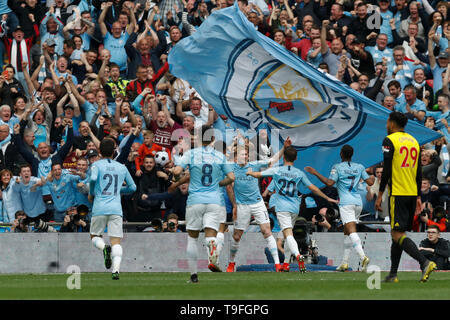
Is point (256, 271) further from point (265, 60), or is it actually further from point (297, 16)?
point (297, 16)

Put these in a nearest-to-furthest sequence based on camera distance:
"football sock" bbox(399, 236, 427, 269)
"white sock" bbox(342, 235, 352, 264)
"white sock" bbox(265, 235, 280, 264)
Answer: "football sock" bbox(399, 236, 427, 269), "white sock" bbox(265, 235, 280, 264), "white sock" bbox(342, 235, 352, 264)

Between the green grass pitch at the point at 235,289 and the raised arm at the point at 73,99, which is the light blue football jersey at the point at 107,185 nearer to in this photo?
the green grass pitch at the point at 235,289

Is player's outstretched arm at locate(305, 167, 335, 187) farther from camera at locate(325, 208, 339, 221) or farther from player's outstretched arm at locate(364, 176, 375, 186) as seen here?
camera at locate(325, 208, 339, 221)

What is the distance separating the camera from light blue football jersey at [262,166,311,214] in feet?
61.4

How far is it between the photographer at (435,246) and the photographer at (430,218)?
2.14 ft

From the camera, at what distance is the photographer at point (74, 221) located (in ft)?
68.7

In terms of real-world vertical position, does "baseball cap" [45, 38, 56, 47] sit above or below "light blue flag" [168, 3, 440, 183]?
above

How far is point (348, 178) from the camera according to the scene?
18.8 m

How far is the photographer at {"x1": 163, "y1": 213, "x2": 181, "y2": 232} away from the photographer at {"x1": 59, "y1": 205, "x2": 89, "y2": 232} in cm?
164

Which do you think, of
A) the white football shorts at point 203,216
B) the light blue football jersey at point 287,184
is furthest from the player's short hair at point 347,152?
the white football shorts at point 203,216

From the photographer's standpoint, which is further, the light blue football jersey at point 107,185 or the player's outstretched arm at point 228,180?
the light blue football jersey at point 107,185

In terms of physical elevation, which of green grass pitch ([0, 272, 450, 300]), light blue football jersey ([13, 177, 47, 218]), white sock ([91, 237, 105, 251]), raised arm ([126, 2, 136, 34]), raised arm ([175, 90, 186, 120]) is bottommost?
green grass pitch ([0, 272, 450, 300])

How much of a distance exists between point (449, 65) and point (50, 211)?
10344 millimetres

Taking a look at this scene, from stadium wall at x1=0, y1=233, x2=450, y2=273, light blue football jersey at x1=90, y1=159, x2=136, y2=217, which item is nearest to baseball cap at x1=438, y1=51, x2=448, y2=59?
stadium wall at x1=0, y1=233, x2=450, y2=273
